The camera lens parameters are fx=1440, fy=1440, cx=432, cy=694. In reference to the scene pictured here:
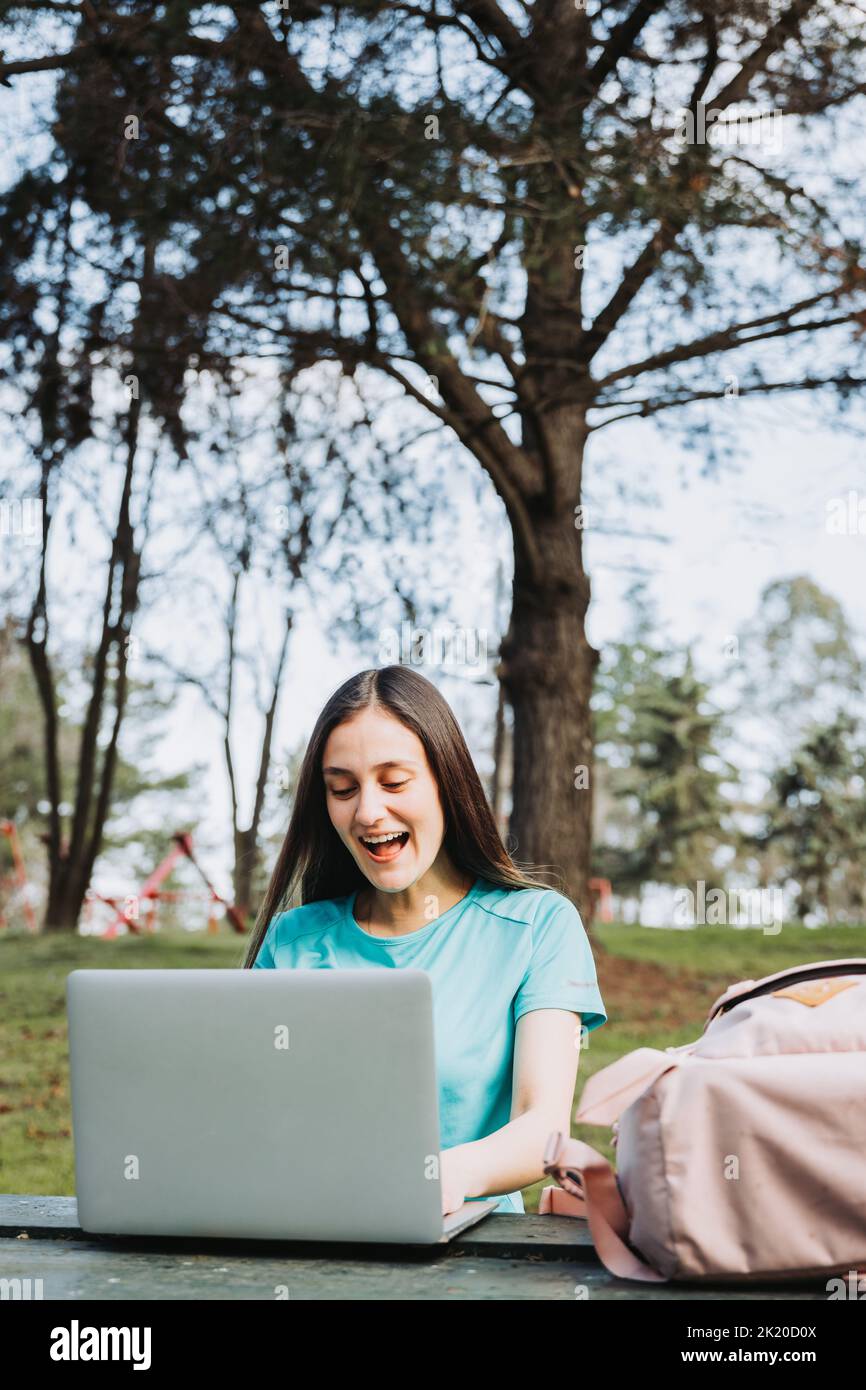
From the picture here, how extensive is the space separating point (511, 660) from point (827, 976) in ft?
19.4

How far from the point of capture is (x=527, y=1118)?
78.8 inches

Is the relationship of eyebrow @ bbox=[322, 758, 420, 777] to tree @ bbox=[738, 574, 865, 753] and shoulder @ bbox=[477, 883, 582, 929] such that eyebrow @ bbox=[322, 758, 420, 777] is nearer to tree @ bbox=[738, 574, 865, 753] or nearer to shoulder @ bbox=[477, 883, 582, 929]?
shoulder @ bbox=[477, 883, 582, 929]

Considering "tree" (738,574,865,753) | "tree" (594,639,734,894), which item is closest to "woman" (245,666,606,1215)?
"tree" (594,639,734,894)

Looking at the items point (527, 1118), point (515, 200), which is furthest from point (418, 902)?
point (515, 200)

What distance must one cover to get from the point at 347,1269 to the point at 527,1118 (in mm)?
560

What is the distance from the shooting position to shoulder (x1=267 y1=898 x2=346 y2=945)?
247 cm

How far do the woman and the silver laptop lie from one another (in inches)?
19.1

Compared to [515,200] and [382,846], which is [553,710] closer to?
[515,200]

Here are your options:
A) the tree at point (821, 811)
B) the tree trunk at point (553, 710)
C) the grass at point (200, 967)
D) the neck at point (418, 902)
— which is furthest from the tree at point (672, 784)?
the neck at point (418, 902)

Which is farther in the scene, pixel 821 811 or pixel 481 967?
pixel 821 811

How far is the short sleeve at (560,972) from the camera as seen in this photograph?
85.6 inches

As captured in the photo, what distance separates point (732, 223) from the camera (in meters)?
6.14

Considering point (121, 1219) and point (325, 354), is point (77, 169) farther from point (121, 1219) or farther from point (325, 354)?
point (121, 1219)
